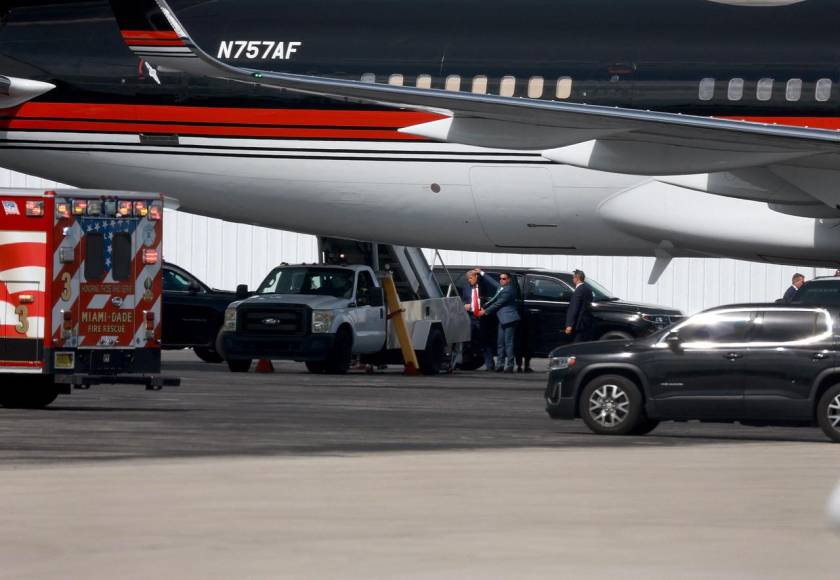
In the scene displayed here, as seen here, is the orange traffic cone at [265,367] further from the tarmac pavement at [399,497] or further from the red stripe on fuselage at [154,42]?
the red stripe on fuselage at [154,42]

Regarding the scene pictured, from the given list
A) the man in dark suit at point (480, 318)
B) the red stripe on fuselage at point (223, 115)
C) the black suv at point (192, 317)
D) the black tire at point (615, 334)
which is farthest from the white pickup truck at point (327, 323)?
the red stripe on fuselage at point (223, 115)

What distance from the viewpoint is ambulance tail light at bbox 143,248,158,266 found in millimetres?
21453

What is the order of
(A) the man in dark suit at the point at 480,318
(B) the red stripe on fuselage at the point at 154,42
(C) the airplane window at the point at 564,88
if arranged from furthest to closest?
(A) the man in dark suit at the point at 480,318, (C) the airplane window at the point at 564,88, (B) the red stripe on fuselage at the point at 154,42

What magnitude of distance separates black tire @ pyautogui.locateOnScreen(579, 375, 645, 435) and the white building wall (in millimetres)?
23215

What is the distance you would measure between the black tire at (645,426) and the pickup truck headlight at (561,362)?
92cm

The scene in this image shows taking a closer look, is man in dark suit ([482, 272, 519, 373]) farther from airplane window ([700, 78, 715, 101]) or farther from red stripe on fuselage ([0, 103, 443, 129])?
airplane window ([700, 78, 715, 101])

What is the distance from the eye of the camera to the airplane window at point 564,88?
2103 cm

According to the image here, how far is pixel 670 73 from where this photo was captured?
20.7m

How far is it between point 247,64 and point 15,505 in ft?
40.3

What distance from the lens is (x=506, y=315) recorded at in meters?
32.1

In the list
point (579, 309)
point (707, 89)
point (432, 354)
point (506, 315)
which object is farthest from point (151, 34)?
point (506, 315)

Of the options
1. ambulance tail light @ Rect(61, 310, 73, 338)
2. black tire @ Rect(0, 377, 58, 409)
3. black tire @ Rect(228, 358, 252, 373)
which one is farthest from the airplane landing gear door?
black tire @ Rect(228, 358, 252, 373)

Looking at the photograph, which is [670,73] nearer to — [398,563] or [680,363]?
[680,363]

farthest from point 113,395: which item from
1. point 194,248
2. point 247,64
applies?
point 194,248
